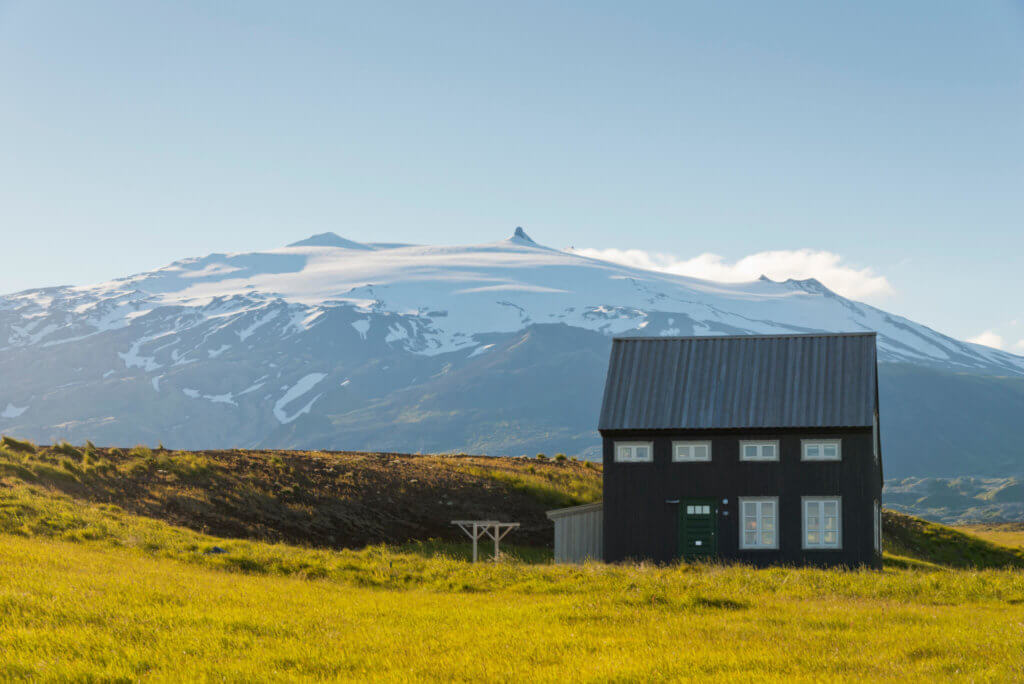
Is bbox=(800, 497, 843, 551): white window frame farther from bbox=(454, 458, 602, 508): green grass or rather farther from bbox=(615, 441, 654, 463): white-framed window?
bbox=(454, 458, 602, 508): green grass

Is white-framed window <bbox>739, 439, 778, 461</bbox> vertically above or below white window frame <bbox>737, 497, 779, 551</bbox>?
above

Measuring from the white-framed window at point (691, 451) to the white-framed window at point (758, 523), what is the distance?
202cm

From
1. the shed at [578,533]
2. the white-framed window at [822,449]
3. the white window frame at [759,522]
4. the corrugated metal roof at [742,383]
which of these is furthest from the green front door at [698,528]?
the white-framed window at [822,449]

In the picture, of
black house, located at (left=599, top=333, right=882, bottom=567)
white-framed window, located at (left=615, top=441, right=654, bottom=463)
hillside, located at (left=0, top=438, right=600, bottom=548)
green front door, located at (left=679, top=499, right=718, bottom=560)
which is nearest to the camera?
black house, located at (left=599, top=333, right=882, bottom=567)

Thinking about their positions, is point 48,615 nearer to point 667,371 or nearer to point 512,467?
point 667,371

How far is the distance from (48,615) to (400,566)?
39.4 feet

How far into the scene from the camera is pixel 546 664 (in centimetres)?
1598

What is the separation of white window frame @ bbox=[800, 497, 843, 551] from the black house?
3 cm

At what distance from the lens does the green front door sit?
37750 mm

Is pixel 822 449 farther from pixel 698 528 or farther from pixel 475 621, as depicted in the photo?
pixel 475 621

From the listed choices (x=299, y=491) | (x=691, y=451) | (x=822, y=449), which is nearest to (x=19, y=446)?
(x=299, y=491)

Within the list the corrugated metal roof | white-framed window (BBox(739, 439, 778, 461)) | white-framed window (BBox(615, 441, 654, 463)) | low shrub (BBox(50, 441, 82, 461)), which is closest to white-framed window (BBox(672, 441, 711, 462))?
the corrugated metal roof

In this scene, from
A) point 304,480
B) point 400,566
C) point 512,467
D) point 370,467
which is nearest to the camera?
point 400,566

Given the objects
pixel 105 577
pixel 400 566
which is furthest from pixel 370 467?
pixel 105 577
